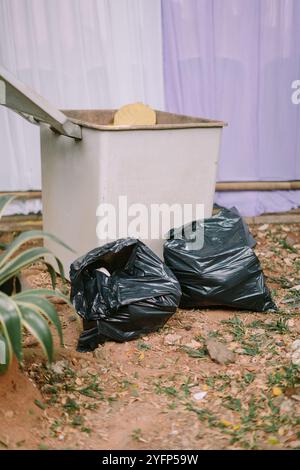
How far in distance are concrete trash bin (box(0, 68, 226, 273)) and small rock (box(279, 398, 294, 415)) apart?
148cm

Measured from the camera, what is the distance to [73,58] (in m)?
4.88

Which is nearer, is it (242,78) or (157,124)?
(157,124)

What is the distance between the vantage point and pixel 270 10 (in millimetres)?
5168

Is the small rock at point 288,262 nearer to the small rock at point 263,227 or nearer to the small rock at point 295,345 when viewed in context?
the small rock at point 263,227

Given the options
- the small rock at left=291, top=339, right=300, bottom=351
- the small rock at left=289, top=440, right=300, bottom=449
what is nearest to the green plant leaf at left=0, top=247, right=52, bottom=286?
the small rock at left=289, top=440, right=300, bottom=449

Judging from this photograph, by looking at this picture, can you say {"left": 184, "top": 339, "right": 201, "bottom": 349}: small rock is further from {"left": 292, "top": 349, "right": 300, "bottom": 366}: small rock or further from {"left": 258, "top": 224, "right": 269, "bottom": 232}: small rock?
{"left": 258, "top": 224, "right": 269, "bottom": 232}: small rock

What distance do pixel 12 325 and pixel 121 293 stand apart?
1.09 meters

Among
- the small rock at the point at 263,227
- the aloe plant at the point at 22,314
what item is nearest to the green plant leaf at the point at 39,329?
the aloe plant at the point at 22,314

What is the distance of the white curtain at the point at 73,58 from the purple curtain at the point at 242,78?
191mm

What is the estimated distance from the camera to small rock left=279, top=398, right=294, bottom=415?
102 inches

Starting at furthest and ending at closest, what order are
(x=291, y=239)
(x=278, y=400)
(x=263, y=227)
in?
(x=263, y=227), (x=291, y=239), (x=278, y=400)

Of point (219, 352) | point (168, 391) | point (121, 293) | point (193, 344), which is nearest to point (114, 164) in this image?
point (121, 293)

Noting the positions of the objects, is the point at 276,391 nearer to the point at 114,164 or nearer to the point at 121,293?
the point at 121,293

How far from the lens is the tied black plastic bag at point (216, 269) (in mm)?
3590
